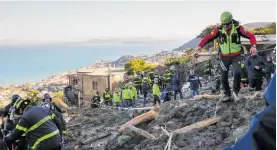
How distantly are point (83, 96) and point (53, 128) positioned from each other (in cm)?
4461

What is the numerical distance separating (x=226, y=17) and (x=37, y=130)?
3.62m

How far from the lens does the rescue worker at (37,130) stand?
579 cm

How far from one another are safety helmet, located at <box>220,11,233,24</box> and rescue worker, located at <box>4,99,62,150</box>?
10.8 feet

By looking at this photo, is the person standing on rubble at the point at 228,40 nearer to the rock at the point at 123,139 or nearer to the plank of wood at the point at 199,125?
the plank of wood at the point at 199,125

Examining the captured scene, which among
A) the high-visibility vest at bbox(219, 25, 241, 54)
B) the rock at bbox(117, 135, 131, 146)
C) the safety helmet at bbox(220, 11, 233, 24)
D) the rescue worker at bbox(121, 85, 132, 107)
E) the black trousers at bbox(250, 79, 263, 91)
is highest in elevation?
the safety helmet at bbox(220, 11, 233, 24)

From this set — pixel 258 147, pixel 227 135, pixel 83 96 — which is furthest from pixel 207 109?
pixel 83 96

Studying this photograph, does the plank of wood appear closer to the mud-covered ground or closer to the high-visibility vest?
the mud-covered ground

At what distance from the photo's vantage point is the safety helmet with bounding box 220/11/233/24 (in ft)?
23.3

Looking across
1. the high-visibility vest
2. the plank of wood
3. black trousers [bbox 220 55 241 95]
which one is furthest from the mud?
the high-visibility vest

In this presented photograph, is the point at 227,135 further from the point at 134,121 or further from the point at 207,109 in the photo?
the point at 134,121

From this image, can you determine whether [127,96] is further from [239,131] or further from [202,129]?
[239,131]

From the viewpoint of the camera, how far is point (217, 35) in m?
7.45

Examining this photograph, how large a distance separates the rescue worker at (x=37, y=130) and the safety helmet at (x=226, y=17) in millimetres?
3292

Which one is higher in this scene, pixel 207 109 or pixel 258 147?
pixel 258 147
